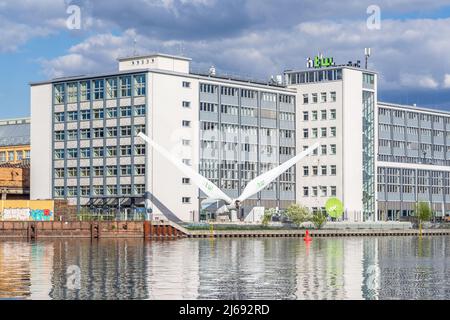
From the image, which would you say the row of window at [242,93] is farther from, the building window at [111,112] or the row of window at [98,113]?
the building window at [111,112]

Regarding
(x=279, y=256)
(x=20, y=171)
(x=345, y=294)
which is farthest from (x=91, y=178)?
(x=345, y=294)

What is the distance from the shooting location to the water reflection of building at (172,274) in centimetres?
5759

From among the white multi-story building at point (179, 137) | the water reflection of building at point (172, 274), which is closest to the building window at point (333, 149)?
the white multi-story building at point (179, 137)

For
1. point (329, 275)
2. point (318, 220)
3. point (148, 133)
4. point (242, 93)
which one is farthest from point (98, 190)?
point (329, 275)

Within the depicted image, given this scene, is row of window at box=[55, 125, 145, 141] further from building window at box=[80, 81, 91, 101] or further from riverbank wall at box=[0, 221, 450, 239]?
riverbank wall at box=[0, 221, 450, 239]

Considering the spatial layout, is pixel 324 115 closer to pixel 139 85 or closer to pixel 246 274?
pixel 139 85

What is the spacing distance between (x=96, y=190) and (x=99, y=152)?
6729mm

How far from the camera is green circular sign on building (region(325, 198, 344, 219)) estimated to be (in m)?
190

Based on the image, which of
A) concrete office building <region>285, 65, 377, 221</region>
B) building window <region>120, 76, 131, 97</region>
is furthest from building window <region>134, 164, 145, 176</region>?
concrete office building <region>285, 65, 377, 221</region>

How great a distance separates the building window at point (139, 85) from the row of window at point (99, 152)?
905cm

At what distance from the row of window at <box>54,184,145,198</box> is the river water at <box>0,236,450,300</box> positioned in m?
67.3

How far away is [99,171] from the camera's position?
179 metres
